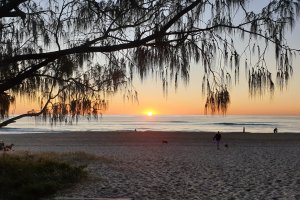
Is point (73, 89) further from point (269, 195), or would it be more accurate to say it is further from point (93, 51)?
point (269, 195)

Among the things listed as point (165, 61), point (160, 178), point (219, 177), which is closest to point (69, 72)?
point (165, 61)

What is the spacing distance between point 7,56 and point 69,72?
82cm

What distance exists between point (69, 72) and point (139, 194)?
4722 mm

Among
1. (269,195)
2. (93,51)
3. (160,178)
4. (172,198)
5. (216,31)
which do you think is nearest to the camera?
(216,31)

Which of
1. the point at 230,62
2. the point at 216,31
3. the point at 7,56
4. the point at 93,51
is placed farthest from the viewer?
the point at 7,56

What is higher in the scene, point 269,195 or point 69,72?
point 69,72

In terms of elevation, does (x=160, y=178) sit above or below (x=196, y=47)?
below

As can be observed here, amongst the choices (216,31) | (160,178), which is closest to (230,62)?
(216,31)

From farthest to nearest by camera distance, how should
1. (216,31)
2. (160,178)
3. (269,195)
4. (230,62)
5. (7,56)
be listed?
1. (160,178)
2. (269,195)
3. (7,56)
4. (216,31)
5. (230,62)

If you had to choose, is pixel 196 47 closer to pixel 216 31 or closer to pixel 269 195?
pixel 216 31

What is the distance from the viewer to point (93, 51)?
550 cm

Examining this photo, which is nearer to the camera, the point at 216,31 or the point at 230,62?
the point at 230,62

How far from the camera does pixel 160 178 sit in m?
12.6

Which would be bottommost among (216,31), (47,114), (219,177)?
(219,177)
